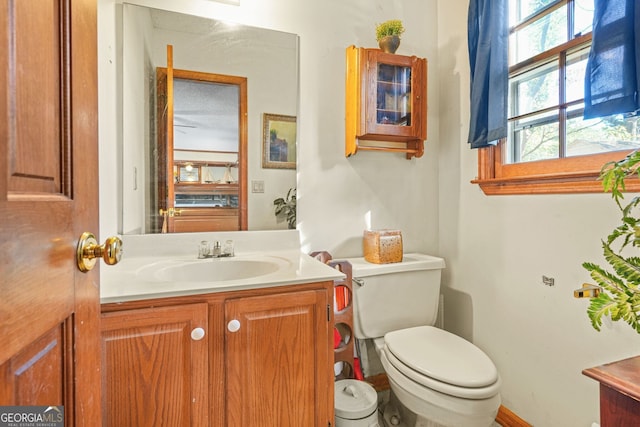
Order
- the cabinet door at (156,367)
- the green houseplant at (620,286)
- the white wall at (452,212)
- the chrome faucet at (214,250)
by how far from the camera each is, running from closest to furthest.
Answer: the green houseplant at (620,286)
the cabinet door at (156,367)
the white wall at (452,212)
the chrome faucet at (214,250)

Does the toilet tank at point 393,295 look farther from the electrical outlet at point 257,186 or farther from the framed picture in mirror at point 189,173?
the framed picture in mirror at point 189,173

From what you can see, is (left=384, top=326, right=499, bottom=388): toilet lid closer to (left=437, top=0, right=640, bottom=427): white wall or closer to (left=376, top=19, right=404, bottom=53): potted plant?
(left=437, top=0, right=640, bottom=427): white wall

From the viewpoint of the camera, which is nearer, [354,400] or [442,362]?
[442,362]

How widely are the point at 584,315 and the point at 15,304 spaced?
1.57 metres

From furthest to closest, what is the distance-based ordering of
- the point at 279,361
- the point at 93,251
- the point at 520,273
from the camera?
the point at 520,273 < the point at 279,361 < the point at 93,251

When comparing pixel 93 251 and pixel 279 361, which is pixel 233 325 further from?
pixel 93 251

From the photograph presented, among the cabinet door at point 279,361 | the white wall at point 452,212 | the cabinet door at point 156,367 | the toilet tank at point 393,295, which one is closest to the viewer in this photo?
the cabinet door at point 156,367

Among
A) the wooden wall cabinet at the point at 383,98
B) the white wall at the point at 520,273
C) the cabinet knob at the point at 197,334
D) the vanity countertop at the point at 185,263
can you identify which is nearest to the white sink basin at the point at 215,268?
the vanity countertop at the point at 185,263

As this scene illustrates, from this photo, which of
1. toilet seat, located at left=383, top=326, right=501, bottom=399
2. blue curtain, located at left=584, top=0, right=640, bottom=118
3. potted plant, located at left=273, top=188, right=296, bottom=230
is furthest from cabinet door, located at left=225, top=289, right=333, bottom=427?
blue curtain, located at left=584, top=0, right=640, bottom=118

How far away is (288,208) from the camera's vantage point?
1577 millimetres

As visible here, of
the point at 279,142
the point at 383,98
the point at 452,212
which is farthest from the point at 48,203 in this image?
the point at 452,212

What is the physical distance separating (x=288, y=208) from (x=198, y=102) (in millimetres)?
623

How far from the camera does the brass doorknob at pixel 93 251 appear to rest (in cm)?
55

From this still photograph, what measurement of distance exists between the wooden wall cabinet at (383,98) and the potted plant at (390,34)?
6 cm
